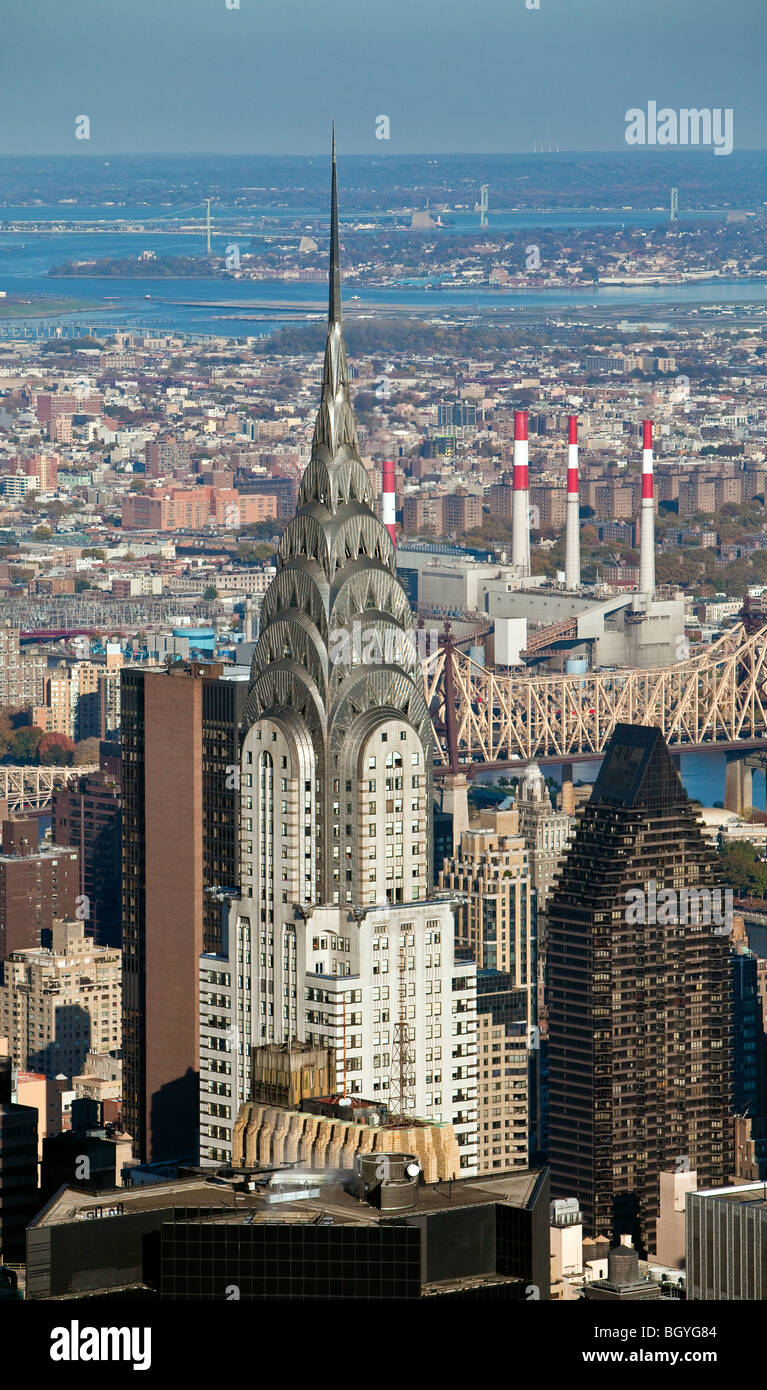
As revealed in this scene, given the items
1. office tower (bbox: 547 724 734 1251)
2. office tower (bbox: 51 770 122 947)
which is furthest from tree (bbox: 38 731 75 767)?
office tower (bbox: 547 724 734 1251)

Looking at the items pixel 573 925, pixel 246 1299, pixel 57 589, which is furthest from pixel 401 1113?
pixel 57 589

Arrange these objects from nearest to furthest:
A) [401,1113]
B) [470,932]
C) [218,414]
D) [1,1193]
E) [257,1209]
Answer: [257,1209], [401,1113], [1,1193], [470,932], [218,414]

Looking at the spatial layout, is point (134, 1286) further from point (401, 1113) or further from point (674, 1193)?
point (674, 1193)

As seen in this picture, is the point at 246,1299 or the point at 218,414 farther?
the point at 218,414

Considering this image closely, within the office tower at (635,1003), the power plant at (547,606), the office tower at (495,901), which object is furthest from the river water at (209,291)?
the office tower at (635,1003)

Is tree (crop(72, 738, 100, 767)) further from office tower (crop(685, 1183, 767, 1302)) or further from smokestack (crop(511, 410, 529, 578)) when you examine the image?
office tower (crop(685, 1183, 767, 1302))

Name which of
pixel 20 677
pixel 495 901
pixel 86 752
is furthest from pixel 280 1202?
pixel 20 677

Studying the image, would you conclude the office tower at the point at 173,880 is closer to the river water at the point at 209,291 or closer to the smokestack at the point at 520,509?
the smokestack at the point at 520,509

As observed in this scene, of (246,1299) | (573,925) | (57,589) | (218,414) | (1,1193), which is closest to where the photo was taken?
(246,1299)
